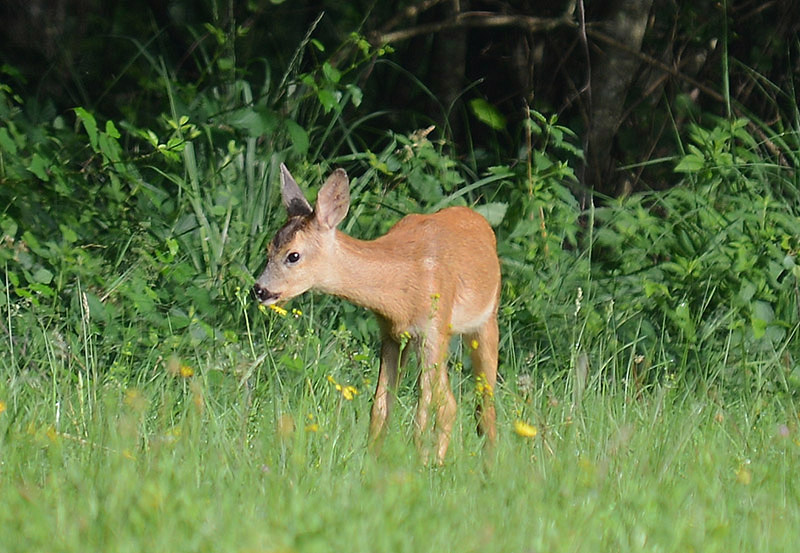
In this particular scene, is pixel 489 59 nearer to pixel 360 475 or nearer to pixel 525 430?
pixel 525 430

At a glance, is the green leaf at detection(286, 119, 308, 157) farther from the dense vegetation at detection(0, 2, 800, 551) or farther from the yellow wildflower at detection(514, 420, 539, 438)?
the yellow wildflower at detection(514, 420, 539, 438)

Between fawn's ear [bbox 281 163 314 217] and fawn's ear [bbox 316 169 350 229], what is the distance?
0.19ft

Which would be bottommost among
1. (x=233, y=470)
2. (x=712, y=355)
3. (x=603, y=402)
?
(x=712, y=355)

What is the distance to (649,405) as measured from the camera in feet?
17.2

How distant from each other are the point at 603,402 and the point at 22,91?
4.17 metres

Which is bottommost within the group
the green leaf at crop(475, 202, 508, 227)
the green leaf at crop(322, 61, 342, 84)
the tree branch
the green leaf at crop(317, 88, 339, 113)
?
the green leaf at crop(475, 202, 508, 227)

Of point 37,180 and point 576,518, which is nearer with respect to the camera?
point 576,518

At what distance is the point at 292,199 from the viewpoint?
5.07 m

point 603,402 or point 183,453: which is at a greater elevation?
point 183,453

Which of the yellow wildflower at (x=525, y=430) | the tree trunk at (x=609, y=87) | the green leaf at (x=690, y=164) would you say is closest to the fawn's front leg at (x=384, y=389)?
the yellow wildflower at (x=525, y=430)

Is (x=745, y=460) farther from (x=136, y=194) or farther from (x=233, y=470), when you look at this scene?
(x=136, y=194)

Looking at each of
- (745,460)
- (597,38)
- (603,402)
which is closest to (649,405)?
(603,402)

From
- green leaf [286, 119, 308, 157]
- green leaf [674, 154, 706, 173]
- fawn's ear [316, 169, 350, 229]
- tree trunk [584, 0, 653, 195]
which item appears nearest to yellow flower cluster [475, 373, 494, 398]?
fawn's ear [316, 169, 350, 229]

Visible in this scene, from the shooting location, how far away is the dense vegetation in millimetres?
3457
